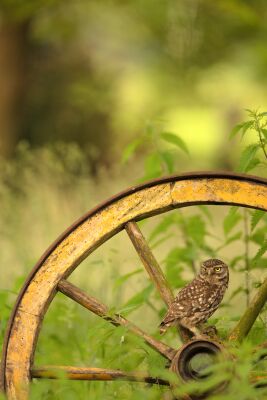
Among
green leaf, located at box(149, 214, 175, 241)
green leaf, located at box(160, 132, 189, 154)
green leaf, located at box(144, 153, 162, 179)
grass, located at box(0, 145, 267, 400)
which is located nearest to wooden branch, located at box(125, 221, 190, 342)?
grass, located at box(0, 145, 267, 400)

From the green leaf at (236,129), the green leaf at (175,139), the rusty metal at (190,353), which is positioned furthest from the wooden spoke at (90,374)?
the green leaf at (175,139)

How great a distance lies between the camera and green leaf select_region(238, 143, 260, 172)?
303 cm

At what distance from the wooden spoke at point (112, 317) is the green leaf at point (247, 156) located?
1.98 ft

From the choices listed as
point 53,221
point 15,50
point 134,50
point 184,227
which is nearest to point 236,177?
point 184,227

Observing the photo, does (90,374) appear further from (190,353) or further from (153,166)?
(153,166)

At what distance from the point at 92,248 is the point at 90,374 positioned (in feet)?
1.27

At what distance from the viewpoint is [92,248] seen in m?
3.00

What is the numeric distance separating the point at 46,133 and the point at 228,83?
9.10 ft

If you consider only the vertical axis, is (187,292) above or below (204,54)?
below

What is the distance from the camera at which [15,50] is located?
12.8 m

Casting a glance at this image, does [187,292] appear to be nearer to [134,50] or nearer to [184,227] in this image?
[184,227]

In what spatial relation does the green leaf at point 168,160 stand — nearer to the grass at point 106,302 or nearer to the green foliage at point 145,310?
the green foliage at point 145,310

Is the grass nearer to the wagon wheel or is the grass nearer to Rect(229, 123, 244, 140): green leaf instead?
the wagon wheel

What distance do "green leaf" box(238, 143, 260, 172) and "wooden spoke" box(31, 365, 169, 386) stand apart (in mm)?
716
